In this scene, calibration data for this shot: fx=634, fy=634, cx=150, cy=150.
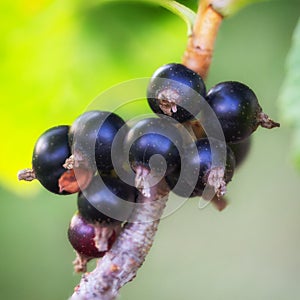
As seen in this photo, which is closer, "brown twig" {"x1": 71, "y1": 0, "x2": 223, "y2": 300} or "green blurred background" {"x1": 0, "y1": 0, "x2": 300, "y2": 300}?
"brown twig" {"x1": 71, "y1": 0, "x2": 223, "y2": 300}

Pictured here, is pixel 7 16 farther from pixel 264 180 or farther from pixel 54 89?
pixel 264 180

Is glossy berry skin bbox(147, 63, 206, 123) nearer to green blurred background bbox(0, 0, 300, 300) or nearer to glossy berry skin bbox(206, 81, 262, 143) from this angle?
glossy berry skin bbox(206, 81, 262, 143)

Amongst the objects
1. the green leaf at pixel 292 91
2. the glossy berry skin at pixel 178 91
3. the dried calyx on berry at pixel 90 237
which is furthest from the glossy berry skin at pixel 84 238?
the green leaf at pixel 292 91

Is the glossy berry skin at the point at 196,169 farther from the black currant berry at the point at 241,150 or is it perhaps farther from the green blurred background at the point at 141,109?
the green blurred background at the point at 141,109

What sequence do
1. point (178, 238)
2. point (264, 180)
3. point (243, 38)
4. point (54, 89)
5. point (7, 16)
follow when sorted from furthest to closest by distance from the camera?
point (178, 238) → point (264, 180) → point (243, 38) → point (54, 89) → point (7, 16)

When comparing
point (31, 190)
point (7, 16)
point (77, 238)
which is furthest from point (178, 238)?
point (77, 238)

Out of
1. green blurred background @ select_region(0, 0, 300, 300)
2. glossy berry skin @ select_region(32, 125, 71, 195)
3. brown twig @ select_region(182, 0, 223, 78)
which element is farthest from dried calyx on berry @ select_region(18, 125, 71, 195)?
green blurred background @ select_region(0, 0, 300, 300)
